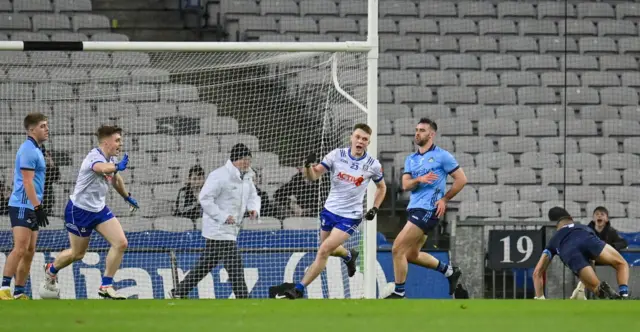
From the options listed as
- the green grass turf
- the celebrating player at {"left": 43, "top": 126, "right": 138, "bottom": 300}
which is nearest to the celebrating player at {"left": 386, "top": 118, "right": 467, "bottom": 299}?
the green grass turf

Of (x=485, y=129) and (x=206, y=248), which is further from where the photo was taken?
(x=485, y=129)

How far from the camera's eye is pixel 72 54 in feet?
57.7

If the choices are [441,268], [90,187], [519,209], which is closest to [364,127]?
[441,268]

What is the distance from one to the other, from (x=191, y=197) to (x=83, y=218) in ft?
9.89

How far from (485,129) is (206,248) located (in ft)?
23.6

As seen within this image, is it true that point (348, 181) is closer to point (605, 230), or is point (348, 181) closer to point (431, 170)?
Result: point (431, 170)

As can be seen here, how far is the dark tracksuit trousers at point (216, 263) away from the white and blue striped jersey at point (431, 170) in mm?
2336

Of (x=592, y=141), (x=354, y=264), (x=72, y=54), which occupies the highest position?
(x=72, y=54)

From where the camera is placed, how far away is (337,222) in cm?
1300

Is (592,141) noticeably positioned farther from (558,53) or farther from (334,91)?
(334,91)

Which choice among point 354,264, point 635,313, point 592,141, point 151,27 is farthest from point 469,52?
point 635,313

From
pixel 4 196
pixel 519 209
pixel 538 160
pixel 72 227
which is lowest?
pixel 519 209

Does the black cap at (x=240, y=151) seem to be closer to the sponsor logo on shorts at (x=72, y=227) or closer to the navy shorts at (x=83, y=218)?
the navy shorts at (x=83, y=218)

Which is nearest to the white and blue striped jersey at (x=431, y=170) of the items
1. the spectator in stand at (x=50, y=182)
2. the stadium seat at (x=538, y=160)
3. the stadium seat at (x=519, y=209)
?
the spectator in stand at (x=50, y=182)
